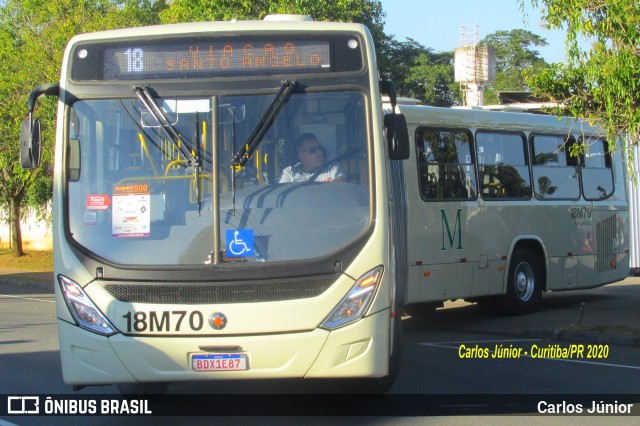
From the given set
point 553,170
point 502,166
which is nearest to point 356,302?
point 502,166

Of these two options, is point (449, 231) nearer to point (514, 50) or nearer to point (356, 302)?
point (356, 302)

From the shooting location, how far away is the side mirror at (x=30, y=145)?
289 inches

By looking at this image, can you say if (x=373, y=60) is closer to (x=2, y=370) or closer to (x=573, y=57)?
(x=573, y=57)

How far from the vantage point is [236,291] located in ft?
22.6

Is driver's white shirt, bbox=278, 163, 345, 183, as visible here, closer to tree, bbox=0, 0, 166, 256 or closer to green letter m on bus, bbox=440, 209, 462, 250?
green letter m on bus, bbox=440, 209, 462, 250

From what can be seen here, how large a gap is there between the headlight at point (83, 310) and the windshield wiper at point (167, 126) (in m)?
1.13

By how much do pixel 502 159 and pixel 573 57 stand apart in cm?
358

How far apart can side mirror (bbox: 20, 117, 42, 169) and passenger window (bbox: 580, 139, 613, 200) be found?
11.3m

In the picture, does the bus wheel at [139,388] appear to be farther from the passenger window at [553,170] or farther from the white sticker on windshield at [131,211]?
the passenger window at [553,170]

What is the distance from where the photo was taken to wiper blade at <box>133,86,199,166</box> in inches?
285

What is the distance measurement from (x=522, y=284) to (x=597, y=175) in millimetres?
2881

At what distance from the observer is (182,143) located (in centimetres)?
724

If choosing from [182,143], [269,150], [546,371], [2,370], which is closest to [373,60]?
[269,150]

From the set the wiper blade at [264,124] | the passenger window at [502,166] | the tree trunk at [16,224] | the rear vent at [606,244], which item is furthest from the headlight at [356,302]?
the tree trunk at [16,224]
